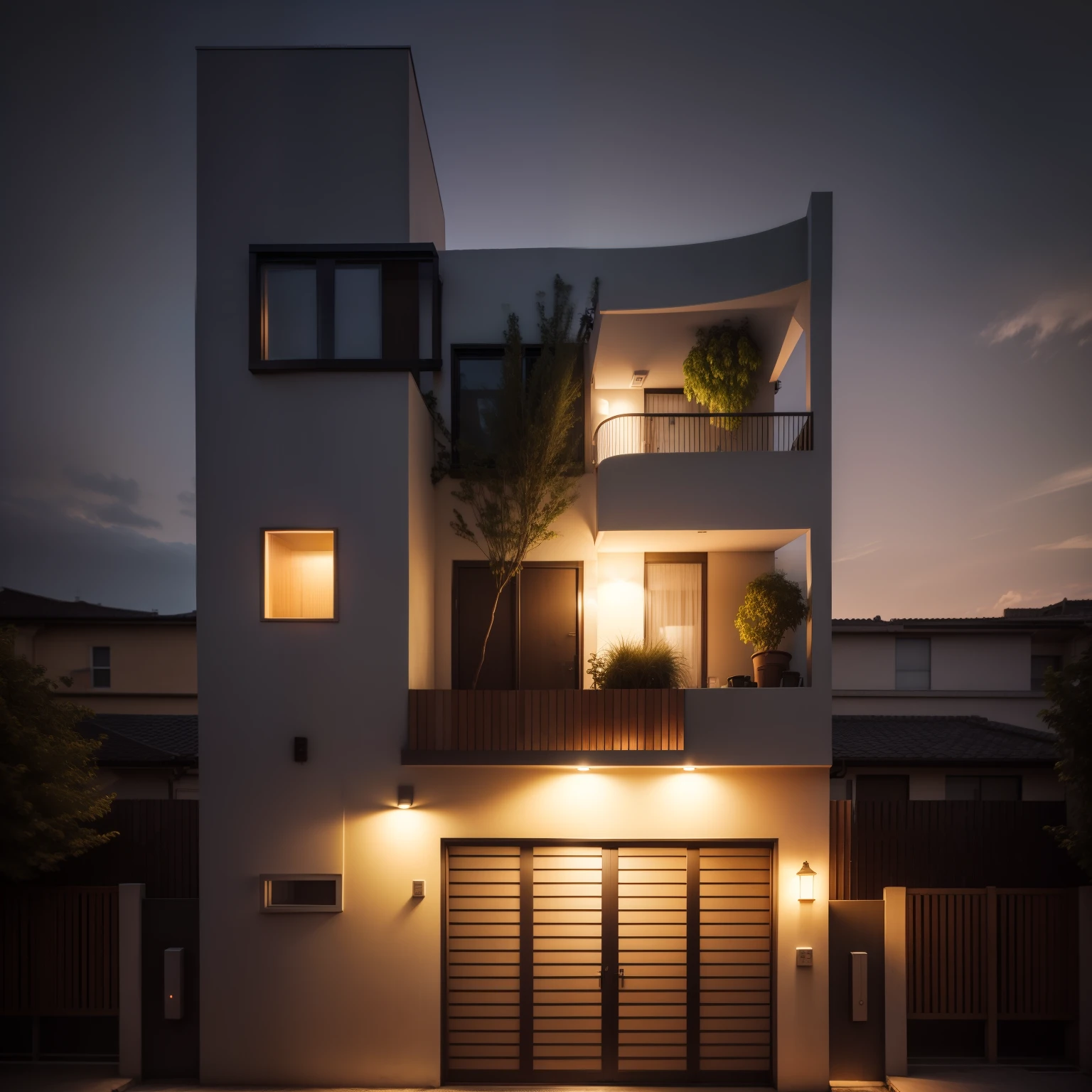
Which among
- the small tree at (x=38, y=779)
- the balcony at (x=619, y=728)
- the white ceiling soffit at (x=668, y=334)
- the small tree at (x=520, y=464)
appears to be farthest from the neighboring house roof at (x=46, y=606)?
the white ceiling soffit at (x=668, y=334)

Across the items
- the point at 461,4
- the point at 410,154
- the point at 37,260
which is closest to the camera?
the point at 410,154

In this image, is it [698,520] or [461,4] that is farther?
[461,4]

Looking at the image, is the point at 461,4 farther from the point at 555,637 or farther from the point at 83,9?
the point at 555,637

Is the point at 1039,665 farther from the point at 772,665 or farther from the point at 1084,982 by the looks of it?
the point at 772,665

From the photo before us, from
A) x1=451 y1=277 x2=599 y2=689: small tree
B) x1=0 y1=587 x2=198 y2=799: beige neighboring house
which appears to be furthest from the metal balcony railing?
x1=0 y1=587 x2=198 y2=799: beige neighboring house

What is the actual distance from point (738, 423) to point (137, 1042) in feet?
35.4

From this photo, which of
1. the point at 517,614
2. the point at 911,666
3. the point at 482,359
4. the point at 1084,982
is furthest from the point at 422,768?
the point at 911,666

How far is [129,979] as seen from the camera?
8727 millimetres

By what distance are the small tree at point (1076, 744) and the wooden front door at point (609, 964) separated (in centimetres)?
368

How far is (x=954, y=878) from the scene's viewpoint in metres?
9.45

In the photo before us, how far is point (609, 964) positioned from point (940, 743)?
33.5ft

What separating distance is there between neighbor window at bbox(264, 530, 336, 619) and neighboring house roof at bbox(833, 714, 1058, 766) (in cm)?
1046

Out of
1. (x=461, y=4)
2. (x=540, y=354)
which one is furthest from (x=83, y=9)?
(x=540, y=354)

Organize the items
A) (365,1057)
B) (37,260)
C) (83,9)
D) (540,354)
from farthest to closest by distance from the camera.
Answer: (37,260)
(83,9)
(540,354)
(365,1057)
